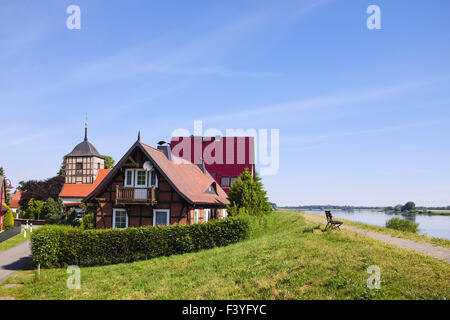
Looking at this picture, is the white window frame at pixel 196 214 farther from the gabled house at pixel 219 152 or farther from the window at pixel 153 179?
the gabled house at pixel 219 152

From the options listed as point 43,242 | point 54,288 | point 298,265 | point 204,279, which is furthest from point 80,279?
point 298,265

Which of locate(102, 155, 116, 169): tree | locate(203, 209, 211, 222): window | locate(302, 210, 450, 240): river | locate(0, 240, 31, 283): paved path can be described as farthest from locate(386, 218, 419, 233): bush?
locate(102, 155, 116, 169): tree

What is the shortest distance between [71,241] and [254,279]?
1165 cm

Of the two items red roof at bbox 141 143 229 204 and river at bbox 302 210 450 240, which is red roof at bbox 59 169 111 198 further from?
river at bbox 302 210 450 240

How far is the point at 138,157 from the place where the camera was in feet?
77.8

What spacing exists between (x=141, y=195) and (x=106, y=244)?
504cm

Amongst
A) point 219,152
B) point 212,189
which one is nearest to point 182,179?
point 212,189

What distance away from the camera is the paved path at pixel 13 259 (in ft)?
59.0

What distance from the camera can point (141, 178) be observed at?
23984mm

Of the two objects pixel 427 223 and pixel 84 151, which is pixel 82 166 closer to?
pixel 84 151

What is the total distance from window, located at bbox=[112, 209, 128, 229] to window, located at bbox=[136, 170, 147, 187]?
7.20ft

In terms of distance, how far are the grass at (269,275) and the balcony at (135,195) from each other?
5643 mm
